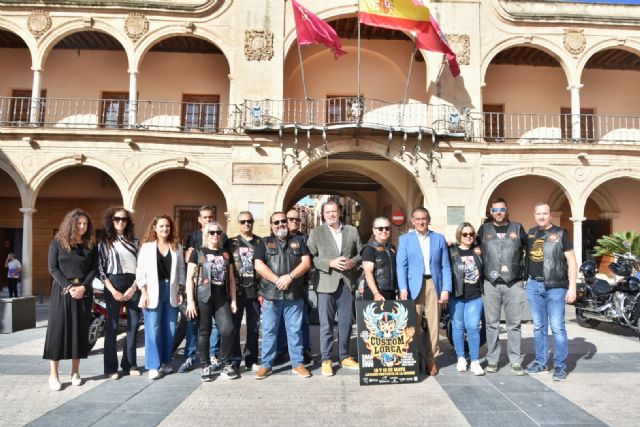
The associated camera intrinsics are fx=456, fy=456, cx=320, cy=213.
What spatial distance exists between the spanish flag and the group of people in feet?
27.6

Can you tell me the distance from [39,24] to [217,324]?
13.2 meters

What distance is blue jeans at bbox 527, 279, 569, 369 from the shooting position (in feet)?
18.1

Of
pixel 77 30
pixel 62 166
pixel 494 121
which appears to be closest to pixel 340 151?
pixel 494 121

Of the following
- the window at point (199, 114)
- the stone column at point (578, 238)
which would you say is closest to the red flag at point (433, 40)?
the stone column at point (578, 238)

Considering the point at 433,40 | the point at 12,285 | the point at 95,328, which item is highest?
the point at 433,40

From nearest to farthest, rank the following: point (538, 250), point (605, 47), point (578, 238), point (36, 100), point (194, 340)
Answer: point (538, 250) < point (194, 340) < point (36, 100) < point (578, 238) < point (605, 47)

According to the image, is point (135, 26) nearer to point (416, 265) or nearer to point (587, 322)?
point (416, 265)

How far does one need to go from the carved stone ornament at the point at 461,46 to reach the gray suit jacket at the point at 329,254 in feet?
34.6

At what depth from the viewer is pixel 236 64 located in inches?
550

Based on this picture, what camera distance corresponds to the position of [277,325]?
221 inches

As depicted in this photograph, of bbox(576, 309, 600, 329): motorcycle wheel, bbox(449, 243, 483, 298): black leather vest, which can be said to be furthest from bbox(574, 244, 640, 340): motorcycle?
bbox(449, 243, 483, 298): black leather vest

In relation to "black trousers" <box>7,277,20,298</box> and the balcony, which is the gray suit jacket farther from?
"black trousers" <box>7,277,20,298</box>

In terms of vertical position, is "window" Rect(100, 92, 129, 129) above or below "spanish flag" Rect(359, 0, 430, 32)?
below

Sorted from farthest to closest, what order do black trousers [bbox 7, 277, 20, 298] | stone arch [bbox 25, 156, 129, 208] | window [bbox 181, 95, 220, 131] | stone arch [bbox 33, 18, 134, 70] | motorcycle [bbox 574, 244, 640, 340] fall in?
window [bbox 181, 95, 220, 131] < black trousers [bbox 7, 277, 20, 298] < stone arch [bbox 33, 18, 134, 70] < stone arch [bbox 25, 156, 129, 208] < motorcycle [bbox 574, 244, 640, 340]
